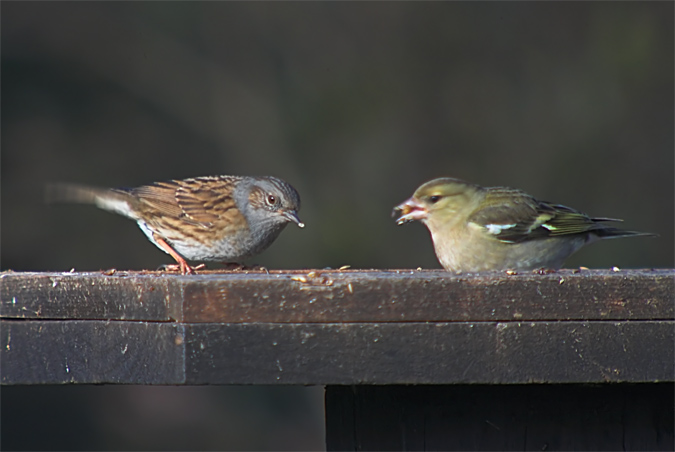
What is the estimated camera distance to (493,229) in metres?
5.21

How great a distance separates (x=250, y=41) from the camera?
1149 cm

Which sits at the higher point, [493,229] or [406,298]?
[493,229]

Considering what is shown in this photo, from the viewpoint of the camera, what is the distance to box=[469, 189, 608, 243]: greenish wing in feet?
17.2

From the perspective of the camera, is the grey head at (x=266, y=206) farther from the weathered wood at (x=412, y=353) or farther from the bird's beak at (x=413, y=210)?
the weathered wood at (x=412, y=353)

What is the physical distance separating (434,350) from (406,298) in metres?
0.14

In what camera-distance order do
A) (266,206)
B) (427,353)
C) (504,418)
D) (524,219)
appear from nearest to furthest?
(427,353) → (504,418) → (524,219) → (266,206)

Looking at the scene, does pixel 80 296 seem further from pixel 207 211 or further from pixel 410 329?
pixel 207 211

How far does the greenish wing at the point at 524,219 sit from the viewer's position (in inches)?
206

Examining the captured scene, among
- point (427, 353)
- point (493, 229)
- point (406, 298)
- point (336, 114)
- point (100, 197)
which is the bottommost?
point (427, 353)

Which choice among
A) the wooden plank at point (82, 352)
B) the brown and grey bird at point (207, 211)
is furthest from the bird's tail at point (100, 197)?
the wooden plank at point (82, 352)

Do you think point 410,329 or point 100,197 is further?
point 100,197

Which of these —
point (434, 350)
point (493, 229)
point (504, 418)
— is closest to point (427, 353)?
point (434, 350)

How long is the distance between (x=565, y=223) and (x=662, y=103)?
6.62 meters

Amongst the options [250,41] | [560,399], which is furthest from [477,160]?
[560,399]
